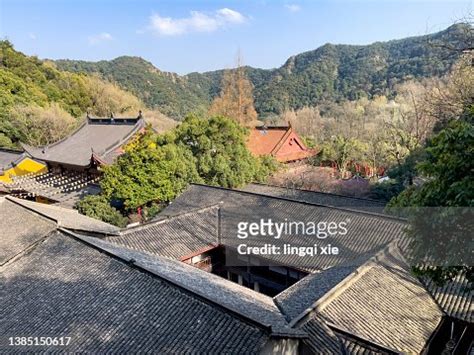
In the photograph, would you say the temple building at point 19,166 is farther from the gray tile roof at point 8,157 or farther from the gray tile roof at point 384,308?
the gray tile roof at point 384,308

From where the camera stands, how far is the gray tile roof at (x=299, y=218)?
10930mm

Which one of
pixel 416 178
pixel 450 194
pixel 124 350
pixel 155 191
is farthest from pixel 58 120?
pixel 450 194

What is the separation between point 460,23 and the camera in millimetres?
7434

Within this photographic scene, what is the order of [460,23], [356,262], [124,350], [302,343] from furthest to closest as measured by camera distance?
[356,262] < [460,23] < [302,343] < [124,350]

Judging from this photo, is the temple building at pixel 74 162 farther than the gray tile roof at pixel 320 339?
Yes

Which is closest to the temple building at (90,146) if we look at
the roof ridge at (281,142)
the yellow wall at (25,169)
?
the yellow wall at (25,169)

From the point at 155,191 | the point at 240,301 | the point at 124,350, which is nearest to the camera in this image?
the point at 124,350

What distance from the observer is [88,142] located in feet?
80.9

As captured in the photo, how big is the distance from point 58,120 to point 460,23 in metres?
36.3

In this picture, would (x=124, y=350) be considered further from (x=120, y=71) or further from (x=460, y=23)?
Answer: (x=120, y=71)

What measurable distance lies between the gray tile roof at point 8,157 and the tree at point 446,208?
91.2 ft

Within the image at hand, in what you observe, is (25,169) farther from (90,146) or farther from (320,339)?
(320,339)

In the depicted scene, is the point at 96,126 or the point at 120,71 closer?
the point at 96,126

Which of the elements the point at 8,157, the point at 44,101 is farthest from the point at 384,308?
the point at 44,101
